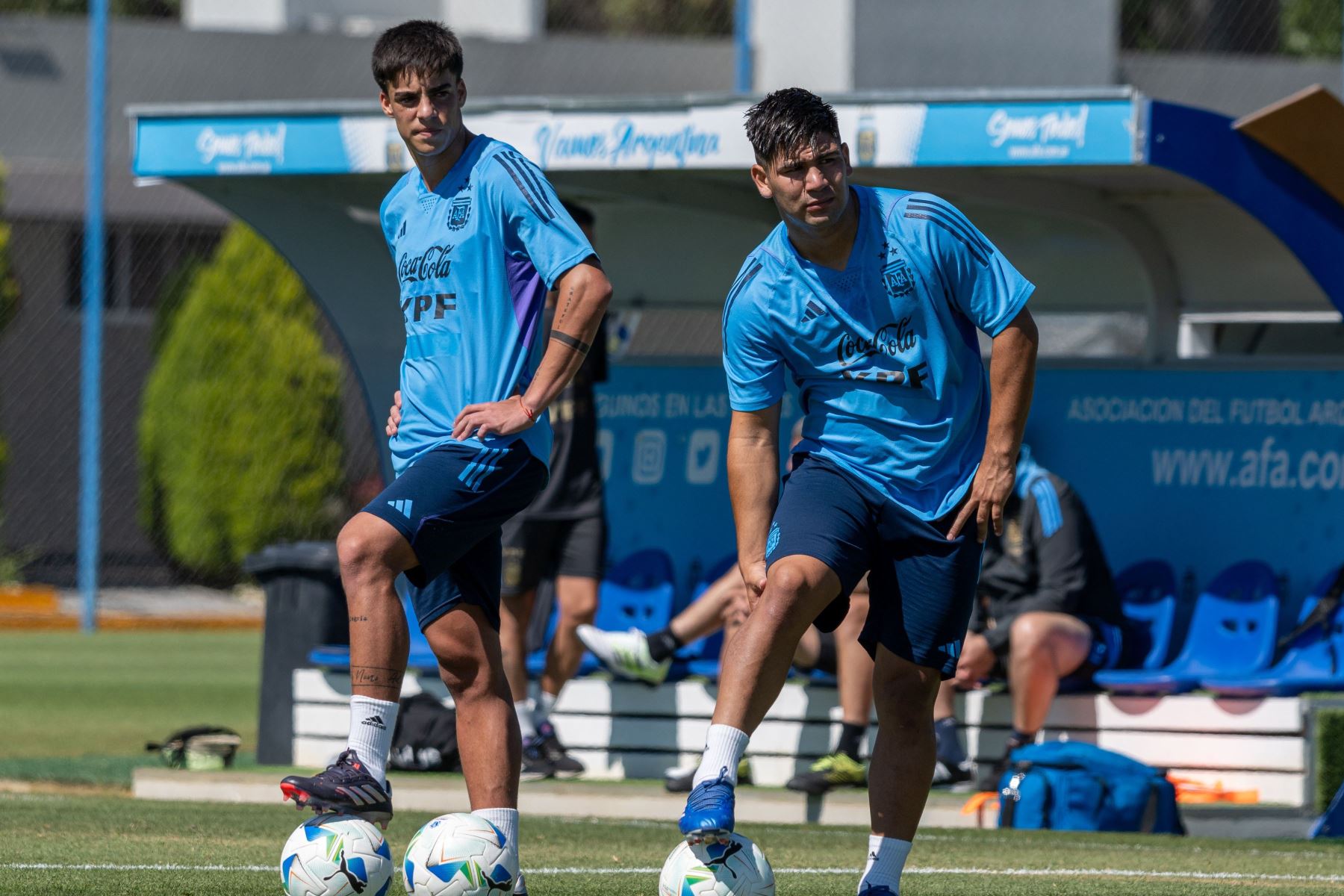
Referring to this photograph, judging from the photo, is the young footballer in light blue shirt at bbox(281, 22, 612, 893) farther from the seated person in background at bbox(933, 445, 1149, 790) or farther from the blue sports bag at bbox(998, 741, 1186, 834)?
the seated person in background at bbox(933, 445, 1149, 790)

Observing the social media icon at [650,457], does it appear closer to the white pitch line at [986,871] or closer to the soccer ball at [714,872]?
the white pitch line at [986,871]

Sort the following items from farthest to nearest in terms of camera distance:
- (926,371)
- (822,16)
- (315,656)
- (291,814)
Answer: (822,16) → (315,656) → (291,814) → (926,371)

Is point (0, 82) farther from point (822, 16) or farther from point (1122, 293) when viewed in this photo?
point (1122, 293)

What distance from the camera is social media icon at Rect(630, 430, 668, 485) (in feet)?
36.9

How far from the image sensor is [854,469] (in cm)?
515

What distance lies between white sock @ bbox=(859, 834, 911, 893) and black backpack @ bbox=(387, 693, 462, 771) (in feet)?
14.1

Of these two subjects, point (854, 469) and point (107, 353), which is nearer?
point (854, 469)

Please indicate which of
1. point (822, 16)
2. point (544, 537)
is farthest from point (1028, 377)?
point (822, 16)

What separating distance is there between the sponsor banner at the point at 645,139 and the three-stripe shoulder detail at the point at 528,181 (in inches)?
130

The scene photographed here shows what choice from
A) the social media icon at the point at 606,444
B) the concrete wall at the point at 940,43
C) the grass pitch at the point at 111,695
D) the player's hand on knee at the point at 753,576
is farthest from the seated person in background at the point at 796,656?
the concrete wall at the point at 940,43

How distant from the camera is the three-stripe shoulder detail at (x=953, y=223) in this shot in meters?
5.15

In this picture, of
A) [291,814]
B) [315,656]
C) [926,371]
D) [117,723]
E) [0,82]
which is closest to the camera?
[926,371]

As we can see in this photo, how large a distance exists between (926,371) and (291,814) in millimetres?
3691

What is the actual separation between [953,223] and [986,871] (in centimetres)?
219
